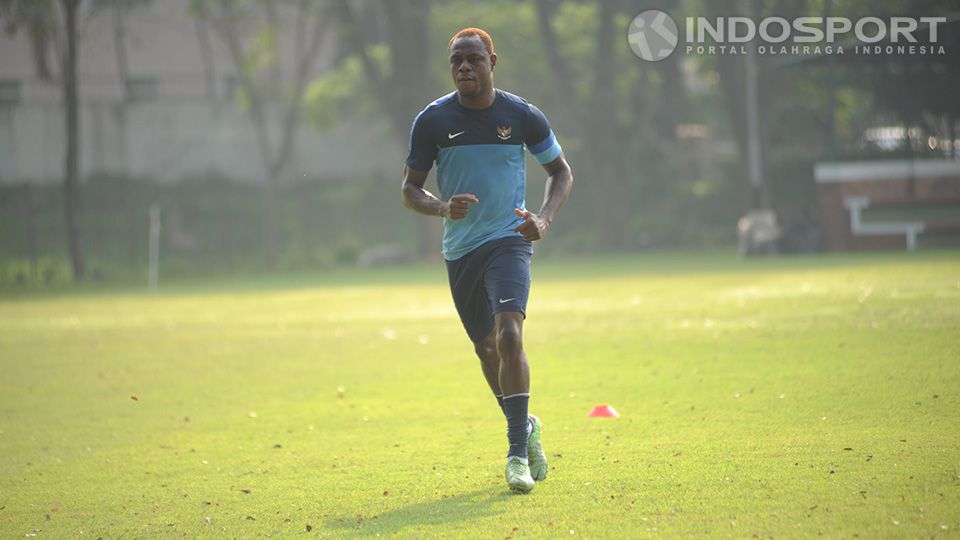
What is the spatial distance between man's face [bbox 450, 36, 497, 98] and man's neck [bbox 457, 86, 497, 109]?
6cm

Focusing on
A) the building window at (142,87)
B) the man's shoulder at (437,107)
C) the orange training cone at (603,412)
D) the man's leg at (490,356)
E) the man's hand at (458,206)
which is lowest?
the orange training cone at (603,412)

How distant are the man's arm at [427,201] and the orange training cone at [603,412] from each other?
253 centimetres

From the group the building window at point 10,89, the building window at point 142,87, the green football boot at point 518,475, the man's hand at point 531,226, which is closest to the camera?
the green football boot at point 518,475

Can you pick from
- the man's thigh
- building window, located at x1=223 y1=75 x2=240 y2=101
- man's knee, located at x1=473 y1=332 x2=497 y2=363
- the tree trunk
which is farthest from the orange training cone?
building window, located at x1=223 y1=75 x2=240 y2=101

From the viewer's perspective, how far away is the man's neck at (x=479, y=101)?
7824mm

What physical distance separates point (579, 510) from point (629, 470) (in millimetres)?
1036

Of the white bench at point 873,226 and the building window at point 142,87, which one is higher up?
the building window at point 142,87

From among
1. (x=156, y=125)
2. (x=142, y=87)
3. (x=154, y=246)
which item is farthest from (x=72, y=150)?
(x=142, y=87)

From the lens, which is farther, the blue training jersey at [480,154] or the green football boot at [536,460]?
the blue training jersey at [480,154]

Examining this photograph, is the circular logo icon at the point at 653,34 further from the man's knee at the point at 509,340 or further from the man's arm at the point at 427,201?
the man's knee at the point at 509,340

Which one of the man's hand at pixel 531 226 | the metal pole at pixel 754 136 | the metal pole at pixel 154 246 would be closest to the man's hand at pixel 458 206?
the man's hand at pixel 531 226

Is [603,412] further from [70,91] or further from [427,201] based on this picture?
[70,91]

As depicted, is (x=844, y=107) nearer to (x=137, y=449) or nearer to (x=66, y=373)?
(x=66, y=373)

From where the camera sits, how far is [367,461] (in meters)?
8.35
